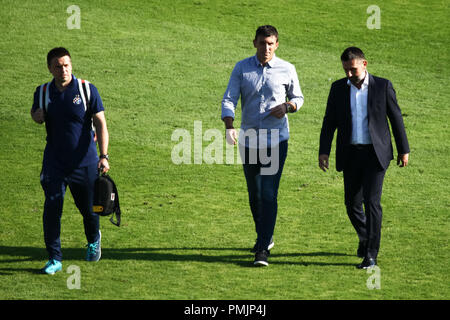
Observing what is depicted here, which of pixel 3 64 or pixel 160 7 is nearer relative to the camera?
pixel 3 64

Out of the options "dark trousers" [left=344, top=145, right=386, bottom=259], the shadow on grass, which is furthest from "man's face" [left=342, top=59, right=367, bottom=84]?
the shadow on grass

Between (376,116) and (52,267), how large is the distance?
3.23 meters

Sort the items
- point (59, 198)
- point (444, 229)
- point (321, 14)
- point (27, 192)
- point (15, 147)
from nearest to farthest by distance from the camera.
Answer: point (59, 198)
point (444, 229)
point (27, 192)
point (15, 147)
point (321, 14)

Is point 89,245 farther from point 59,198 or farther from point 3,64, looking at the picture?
point 3,64

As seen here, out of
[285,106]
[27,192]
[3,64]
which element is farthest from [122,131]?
[285,106]

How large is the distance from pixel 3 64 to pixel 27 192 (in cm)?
631

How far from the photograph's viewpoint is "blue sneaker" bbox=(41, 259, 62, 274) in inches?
282

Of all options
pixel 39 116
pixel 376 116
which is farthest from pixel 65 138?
pixel 376 116

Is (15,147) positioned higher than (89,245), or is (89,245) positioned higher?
(15,147)

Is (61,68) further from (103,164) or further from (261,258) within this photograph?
(261,258)

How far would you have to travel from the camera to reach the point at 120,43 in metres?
16.4

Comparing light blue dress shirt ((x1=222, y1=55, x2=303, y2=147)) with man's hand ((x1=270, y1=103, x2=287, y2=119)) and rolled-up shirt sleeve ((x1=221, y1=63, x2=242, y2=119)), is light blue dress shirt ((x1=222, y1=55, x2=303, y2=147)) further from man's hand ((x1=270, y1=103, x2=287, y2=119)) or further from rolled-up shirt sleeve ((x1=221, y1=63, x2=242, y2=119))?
man's hand ((x1=270, y1=103, x2=287, y2=119))

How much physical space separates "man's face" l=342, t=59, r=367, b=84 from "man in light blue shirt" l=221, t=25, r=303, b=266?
554mm

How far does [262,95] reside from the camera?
7352mm
